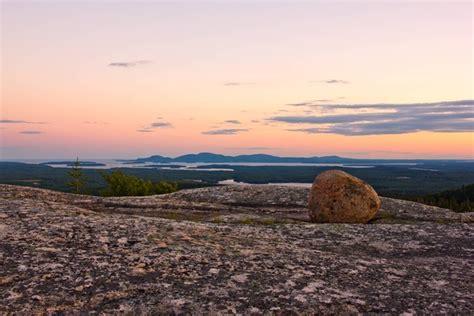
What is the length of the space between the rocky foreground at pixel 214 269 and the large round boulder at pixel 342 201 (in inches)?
268

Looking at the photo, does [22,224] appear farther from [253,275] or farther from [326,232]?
[326,232]

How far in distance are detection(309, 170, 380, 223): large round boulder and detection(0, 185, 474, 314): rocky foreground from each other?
6.81 meters

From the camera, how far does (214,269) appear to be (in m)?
10.4

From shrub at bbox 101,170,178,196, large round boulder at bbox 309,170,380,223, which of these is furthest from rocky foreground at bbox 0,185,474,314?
shrub at bbox 101,170,178,196

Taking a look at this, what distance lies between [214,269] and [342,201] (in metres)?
15.1

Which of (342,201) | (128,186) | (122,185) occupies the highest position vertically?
(342,201)

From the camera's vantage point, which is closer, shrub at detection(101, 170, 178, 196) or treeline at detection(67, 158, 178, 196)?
treeline at detection(67, 158, 178, 196)

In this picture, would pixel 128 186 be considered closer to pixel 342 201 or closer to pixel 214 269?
pixel 342 201

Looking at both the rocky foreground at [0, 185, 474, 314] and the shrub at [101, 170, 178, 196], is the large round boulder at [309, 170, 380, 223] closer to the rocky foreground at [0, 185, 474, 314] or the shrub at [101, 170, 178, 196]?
the rocky foreground at [0, 185, 474, 314]

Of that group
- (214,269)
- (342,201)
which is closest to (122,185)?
(342,201)

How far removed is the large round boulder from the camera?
23.9 meters

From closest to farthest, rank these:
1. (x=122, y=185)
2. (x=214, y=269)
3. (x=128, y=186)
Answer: (x=214, y=269)
(x=128, y=186)
(x=122, y=185)

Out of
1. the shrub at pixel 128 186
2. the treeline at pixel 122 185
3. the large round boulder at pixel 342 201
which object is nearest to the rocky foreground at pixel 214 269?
the large round boulder at pixel 342 201

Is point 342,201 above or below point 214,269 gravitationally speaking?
above
